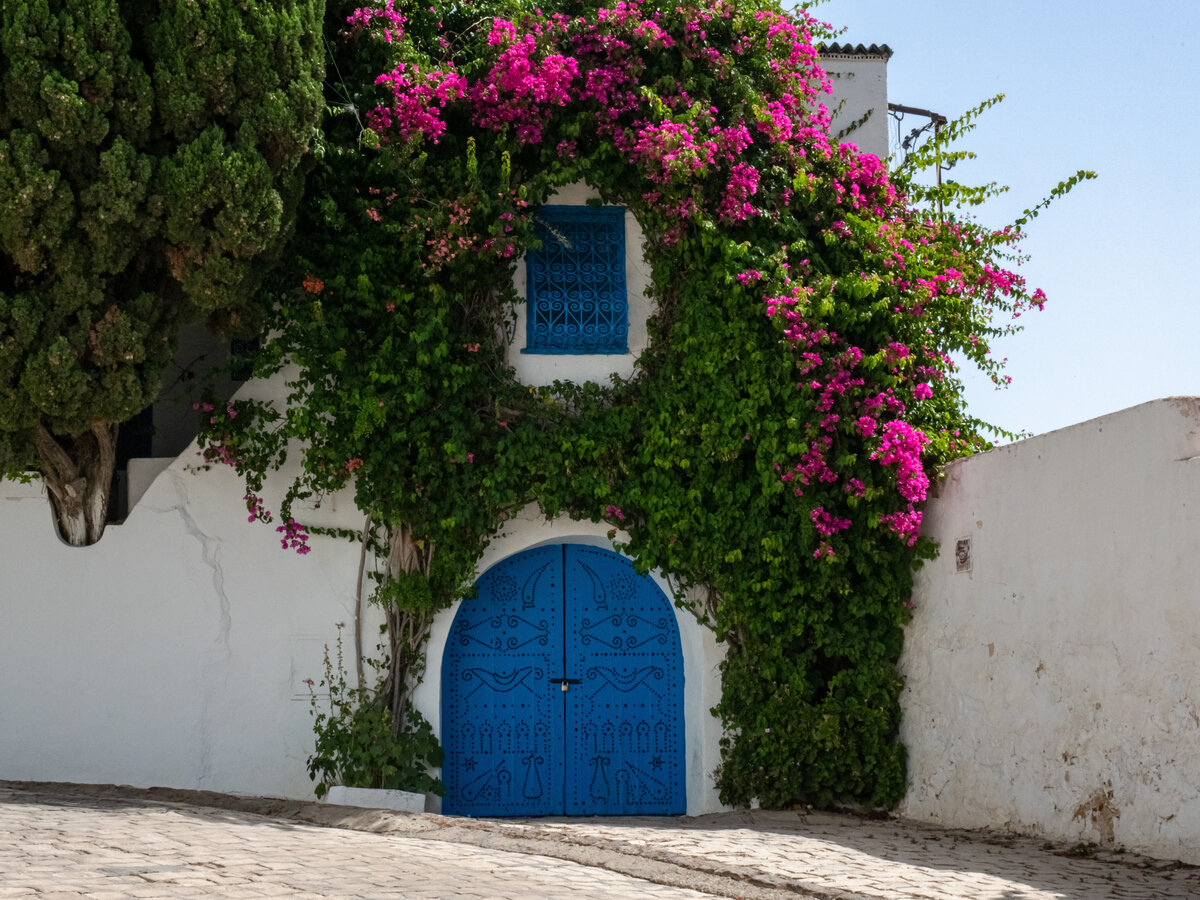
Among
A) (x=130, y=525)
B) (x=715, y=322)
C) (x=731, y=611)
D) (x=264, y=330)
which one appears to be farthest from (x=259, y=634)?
(x=715, y=322)

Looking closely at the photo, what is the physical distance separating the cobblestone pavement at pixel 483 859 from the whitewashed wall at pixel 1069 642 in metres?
0.30

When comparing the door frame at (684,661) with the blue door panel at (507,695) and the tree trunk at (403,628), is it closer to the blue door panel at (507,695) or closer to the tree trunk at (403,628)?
the tree trunk at (403,628)

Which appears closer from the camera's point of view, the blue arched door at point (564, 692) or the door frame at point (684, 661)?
the door frame at point (684, 661)

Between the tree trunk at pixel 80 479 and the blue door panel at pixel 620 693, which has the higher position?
the tree trunk at pixel 80 479

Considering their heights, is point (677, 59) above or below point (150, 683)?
above

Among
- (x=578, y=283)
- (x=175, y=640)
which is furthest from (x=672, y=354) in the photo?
(x=175, y=640)

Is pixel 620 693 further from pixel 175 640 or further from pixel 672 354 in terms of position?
pixel 175 640

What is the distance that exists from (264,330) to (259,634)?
6.51 feet

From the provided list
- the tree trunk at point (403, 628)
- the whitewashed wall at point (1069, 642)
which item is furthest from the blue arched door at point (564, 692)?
the whitewashed wall at point (1069, 642)

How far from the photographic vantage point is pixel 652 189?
860 cm

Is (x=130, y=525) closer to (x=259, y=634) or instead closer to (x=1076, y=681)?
(x=259, y=634)

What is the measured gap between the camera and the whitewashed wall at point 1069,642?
5934 mm

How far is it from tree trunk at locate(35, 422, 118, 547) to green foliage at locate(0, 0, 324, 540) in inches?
16.5

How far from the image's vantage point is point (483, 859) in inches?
236
